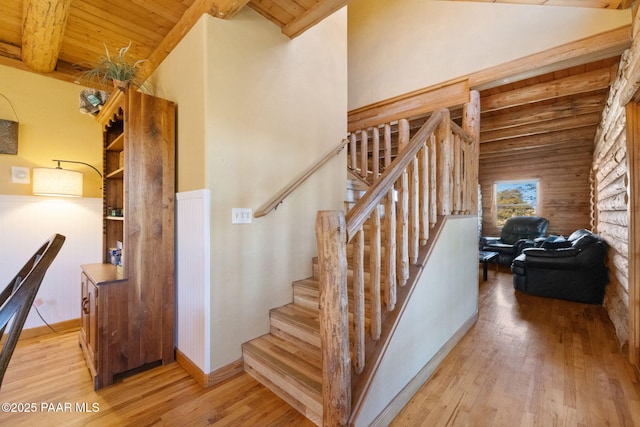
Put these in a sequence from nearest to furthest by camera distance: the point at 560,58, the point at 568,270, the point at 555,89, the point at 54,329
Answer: the point at 560,58
the point at 54,329
the point at 555,89
the point at 568,270

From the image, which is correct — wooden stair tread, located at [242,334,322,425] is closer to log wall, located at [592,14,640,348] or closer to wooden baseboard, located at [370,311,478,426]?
wooden baseboard, located at [370,311,478,426]

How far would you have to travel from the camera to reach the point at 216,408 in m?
1.67

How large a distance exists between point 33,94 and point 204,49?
2.21 metres

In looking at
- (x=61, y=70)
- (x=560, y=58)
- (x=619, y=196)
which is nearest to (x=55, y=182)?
(x=61, y=70)

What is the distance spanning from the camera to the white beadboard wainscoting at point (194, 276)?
186 centimetres

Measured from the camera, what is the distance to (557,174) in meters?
6.57

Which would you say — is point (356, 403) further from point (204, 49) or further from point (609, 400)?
point (204, 49)

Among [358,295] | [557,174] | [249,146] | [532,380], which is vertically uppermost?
[557,174]

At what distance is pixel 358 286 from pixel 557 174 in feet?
25.5

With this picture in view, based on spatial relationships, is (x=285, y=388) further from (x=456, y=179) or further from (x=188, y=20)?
(x=188, y=20)

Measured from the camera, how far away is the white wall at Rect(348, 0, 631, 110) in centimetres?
262

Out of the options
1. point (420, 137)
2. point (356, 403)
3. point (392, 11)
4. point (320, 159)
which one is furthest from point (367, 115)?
point (356, 403)

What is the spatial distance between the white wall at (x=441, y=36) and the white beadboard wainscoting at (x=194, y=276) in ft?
10.4

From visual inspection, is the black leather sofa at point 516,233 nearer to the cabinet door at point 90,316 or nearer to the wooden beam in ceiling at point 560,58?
the wooden beam in ceiling at point 560,58
